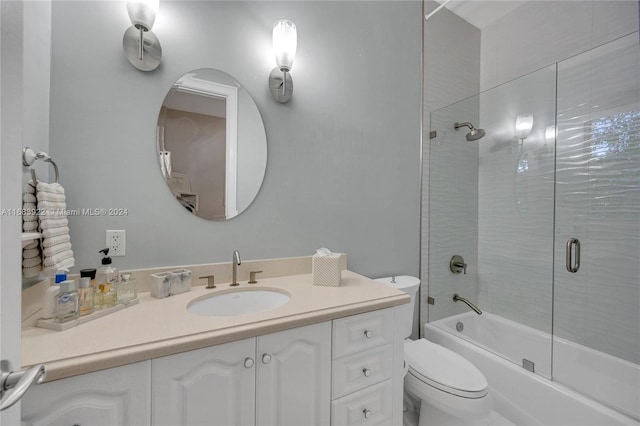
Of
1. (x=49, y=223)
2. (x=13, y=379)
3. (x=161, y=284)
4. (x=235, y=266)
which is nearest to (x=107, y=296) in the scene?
(x=161, y=284)

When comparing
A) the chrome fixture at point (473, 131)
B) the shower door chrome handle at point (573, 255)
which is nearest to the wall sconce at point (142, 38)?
the chrome fixture at point (473, 131)

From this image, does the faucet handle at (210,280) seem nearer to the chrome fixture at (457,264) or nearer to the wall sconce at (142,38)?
the wall sconce at (142,38)

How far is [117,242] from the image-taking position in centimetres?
114

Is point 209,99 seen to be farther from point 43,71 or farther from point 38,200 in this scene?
point 38,200

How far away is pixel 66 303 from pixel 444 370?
156cm

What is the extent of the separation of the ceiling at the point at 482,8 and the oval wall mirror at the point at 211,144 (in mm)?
1826

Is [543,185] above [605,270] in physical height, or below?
above

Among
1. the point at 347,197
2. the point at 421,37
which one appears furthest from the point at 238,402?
the point at 421,37

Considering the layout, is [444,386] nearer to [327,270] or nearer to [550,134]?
[327,270]

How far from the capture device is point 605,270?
5.61 feet

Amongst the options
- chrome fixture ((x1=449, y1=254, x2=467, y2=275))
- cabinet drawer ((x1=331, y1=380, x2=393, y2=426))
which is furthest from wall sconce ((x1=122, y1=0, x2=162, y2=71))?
chrome fixture ((x1=449, y1=254, x2=467, y2=275))

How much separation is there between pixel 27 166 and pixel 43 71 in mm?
392

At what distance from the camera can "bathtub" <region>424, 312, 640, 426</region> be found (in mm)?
1343

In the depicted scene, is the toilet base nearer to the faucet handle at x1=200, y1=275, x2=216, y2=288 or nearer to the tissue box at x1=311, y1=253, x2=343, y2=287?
the tissue box at x1=311, y1=253, x2=343, y2=287
